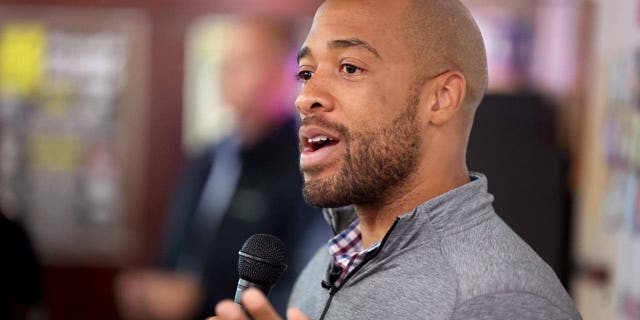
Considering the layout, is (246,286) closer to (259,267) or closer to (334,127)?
(259,267)

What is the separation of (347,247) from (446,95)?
12.4 inches

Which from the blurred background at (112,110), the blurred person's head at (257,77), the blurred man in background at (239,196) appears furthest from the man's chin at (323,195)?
the blurred background at (112,110)

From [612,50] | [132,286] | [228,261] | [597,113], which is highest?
[612,50]

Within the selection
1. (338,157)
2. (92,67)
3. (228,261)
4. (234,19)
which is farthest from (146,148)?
(338,157)

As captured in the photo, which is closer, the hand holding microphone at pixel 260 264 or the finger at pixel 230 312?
the finger at pixel 230 312

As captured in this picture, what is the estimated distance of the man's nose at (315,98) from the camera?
A: 1.45 metres

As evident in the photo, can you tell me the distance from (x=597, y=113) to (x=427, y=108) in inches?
87.5

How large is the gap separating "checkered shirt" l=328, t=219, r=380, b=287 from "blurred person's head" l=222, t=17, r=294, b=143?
1343 millimetres

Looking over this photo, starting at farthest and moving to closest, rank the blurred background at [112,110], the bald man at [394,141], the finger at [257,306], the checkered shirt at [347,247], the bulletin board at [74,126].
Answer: the bulletin board at [74,126]
the blurred background at [112,110]
the checkered shirt at [347,247]
the bald man at [394,141]
the finger at [257,306]

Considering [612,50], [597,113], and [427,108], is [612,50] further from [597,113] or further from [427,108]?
[427,108]

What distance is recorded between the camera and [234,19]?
525cm

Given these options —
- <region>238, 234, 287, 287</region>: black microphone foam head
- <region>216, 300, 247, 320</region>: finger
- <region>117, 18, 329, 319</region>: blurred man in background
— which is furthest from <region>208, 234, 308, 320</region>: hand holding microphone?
<region>117, 18, 329, 319</region>: blurred man in background

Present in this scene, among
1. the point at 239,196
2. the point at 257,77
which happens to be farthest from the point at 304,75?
the point at 257,77

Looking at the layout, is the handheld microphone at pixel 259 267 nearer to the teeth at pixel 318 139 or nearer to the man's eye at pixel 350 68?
the teeth at pixel 318 139
